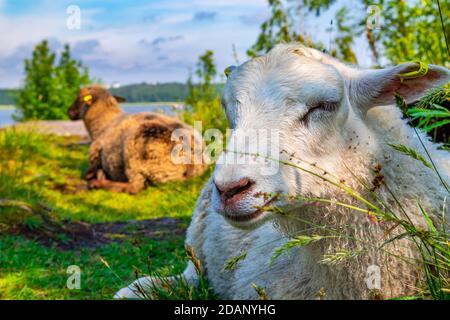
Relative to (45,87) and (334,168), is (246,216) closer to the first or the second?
(334,168)

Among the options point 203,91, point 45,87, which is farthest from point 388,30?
point 45,87

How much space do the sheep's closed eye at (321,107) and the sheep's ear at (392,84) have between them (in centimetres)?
24

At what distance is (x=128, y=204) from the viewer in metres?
10.6

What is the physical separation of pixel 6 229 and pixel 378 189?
502 centimetres

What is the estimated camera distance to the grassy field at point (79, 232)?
5.57 meters

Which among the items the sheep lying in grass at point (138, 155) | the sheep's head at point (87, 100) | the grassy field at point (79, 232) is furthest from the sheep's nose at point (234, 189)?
the sheep's head at point (87, 100)

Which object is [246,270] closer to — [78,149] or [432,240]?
[432,240]

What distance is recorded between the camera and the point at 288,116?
3.21m

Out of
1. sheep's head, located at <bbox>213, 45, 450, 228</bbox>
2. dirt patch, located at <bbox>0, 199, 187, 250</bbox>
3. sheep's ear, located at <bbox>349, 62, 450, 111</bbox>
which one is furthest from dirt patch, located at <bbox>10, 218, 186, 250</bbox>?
sheep's ear, located at <bbox>349, 62, 450, 111</bbox>

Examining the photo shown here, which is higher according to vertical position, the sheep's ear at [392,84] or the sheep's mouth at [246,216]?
the sheep's ear at [392,84]

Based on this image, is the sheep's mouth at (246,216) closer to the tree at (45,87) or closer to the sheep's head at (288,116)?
the sheep's head at (288,116)

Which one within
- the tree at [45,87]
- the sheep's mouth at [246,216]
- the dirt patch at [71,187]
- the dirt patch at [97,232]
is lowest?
the dirt patch at [97,232]

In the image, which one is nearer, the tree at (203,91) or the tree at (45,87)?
the tree at (203,91)
